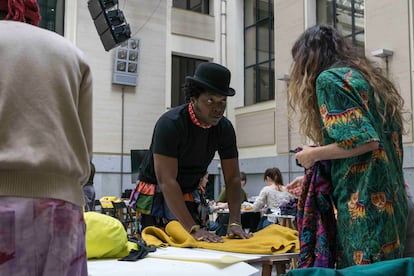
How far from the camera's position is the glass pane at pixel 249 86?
49.7ft

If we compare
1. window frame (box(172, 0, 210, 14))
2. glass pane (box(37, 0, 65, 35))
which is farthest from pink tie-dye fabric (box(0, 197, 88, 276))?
window frame (box(172, 0, 210, 14))

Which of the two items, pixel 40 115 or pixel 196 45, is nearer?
pixel 40 115

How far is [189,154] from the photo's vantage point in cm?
285

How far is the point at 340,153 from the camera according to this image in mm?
1872

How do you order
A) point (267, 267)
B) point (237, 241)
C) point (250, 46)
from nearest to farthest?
1. point (267, 267)
2. point (237, 241)
3. point (250, 46)

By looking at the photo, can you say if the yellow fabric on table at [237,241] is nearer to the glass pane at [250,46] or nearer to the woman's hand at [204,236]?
the woman's hand at [204,236]

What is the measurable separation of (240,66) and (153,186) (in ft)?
41.9

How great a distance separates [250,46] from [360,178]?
1379 centimetres

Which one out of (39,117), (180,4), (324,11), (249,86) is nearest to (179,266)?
(39,117)

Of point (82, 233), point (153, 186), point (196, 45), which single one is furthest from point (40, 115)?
point (196, 45)

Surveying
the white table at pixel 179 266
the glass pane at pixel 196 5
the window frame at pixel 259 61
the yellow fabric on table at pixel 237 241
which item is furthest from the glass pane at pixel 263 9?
the white table at pixel 179 266

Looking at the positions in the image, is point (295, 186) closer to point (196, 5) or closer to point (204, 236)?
point (204, 236)

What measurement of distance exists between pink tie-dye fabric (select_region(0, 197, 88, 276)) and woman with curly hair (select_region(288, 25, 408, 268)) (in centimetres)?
92

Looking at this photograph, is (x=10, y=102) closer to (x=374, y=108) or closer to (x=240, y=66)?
(x=374, y=108)
